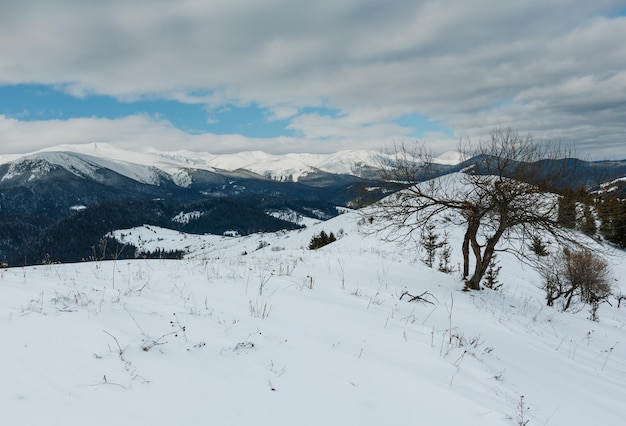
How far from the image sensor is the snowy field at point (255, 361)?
2.88 meters

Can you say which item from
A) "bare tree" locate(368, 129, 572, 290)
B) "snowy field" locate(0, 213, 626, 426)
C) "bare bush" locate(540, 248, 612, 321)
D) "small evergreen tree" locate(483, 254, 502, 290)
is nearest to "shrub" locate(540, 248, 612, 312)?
"bare bush" locate(540, 248, 612, 321)

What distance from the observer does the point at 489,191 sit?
489 inches

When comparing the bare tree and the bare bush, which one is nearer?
the bare tree

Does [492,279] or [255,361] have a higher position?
[255,361]

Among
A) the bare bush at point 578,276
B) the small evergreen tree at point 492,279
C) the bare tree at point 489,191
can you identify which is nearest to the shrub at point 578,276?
the bare bush at point 578,276

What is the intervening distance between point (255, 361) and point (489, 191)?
11224mm

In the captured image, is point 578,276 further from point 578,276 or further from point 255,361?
point 255,361

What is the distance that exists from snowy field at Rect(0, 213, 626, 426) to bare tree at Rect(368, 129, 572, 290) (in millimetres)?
5494

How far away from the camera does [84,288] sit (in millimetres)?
5570

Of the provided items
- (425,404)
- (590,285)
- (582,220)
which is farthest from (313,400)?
(590,285)

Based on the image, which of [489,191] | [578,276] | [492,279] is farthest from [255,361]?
[578,276]

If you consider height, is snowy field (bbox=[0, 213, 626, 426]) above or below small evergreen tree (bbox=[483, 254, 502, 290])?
above

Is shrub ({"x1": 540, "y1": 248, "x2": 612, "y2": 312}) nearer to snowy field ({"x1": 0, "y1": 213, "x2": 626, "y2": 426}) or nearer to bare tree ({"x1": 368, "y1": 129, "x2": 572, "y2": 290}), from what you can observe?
bare tree ({"x1": 368, "y1": 129, "x2": 572, "y2": 290})

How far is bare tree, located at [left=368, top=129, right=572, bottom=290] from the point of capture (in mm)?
12055
